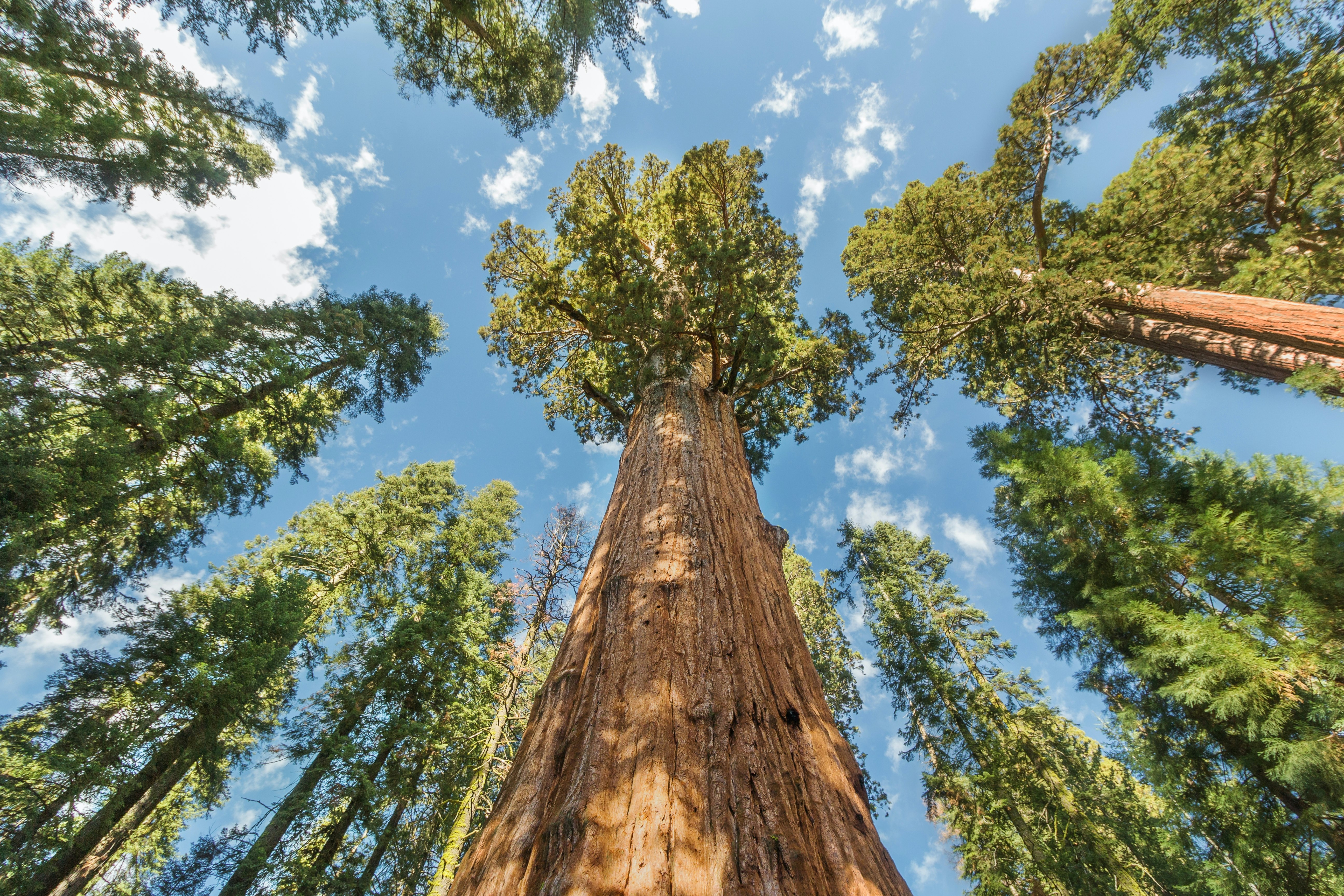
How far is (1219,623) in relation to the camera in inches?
157

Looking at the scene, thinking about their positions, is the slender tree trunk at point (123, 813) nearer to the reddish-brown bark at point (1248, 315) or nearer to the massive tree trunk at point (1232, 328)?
the massive tree trunk at point (1232, 328)

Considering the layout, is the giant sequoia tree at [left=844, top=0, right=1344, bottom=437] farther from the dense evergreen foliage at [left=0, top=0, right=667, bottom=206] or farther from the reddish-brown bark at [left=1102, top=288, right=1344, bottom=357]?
the dense evergreen foliage at [left=0, top=0, right=667, bottom=206]

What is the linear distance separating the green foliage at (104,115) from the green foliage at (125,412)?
1.34 metres

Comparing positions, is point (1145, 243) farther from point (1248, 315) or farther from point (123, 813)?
point (123, 813)

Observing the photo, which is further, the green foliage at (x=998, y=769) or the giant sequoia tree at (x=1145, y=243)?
the green foliage at (x=998, y=769)

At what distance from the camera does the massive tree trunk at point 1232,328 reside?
479cm

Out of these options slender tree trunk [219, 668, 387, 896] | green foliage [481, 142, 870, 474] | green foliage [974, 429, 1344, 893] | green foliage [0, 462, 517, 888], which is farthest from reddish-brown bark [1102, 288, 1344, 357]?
slender tree trunk [219, 668, 387, 896]

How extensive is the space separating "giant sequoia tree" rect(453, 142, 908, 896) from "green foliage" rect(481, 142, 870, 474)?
0.18 ft

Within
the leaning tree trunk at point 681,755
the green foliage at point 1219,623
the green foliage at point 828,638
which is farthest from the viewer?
the green foliage at point 828,638

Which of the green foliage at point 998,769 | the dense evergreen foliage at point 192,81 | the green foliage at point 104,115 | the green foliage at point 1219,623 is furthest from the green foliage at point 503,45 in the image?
the green foliage at point 998,769

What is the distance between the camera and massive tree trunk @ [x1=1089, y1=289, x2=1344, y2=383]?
188 inches

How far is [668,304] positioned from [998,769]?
979 centimetres

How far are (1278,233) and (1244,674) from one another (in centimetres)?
600

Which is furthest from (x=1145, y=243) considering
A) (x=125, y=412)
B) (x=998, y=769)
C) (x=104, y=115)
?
(x=104, y=115)
